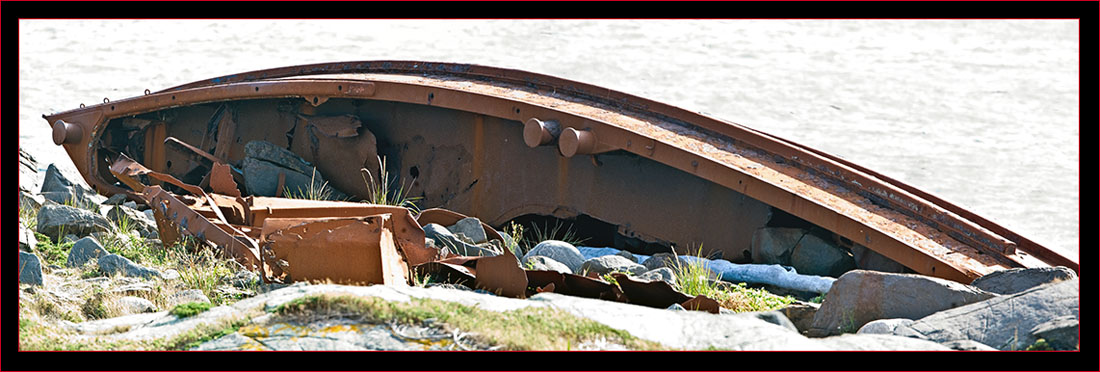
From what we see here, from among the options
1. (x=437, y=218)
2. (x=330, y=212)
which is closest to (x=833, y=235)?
(x=437, y=218)

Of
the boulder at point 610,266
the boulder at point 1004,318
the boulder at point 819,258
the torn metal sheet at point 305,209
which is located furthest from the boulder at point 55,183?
the boulder at point 1004,318

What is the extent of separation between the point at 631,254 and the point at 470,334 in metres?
3.10

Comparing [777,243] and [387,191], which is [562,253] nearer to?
[777,243]

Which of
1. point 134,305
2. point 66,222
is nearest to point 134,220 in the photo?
point 66,222

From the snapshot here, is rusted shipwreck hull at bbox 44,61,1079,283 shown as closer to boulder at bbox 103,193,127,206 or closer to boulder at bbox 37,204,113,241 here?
boulder at bbox 103,193,127,206

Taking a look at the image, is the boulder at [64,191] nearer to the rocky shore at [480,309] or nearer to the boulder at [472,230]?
the rocky shore at [480,309]

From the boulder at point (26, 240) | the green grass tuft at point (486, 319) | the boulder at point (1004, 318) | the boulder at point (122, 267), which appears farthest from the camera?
the boulder at point (26, 240)

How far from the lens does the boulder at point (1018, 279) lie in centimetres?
500

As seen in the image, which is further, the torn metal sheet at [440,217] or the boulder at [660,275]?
the torn metal sheet at [440,217]

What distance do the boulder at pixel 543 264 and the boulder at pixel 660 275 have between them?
0.40 meters

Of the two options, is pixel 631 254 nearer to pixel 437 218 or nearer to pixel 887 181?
pixel 437 218

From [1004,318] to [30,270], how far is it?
15.1 feet

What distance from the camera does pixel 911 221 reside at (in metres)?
5.96

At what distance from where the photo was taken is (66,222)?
6.87 meters
